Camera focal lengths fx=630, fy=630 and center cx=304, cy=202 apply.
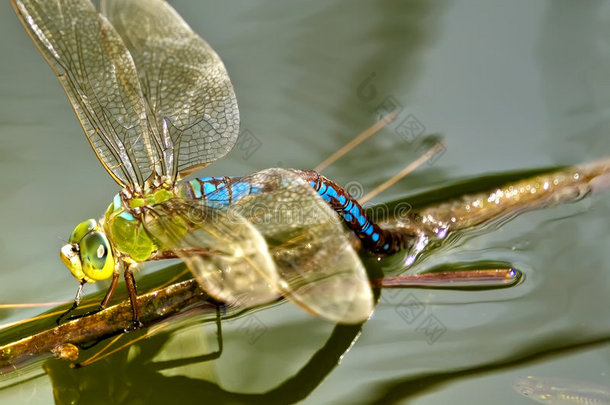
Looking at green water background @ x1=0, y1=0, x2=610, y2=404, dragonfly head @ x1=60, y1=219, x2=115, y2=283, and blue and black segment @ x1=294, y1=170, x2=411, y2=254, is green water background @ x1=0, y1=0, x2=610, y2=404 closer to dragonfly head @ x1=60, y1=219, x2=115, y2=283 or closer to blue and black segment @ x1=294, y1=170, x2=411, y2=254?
blue and black segment @ x1=294, y1=170, x2=411, y2=254

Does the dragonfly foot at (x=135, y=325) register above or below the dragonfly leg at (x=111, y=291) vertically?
below

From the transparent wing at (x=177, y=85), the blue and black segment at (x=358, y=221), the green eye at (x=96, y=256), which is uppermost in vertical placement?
the transparent wing at (x=177, y=85)

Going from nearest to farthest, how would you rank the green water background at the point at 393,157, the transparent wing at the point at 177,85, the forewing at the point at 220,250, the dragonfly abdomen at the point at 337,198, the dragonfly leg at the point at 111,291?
the forewing at the point at 220,250 < the green water background at the point at 393,157 < the dragonfly leg at the point at 111,291 < the dragonfly abdomen at the point at 337,198 < the transparent wing at the point at 177,85

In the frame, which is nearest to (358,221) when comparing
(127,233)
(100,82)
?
(127,233)

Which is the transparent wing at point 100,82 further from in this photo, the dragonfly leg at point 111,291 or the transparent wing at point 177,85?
the dragonfly leg at point 111,291

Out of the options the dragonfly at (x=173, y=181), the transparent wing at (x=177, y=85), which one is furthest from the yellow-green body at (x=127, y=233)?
the transparent wing at (x=177, y=85)

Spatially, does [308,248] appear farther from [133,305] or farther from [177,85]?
[177,85]

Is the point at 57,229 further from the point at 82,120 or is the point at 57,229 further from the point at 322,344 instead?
the point at 322,344

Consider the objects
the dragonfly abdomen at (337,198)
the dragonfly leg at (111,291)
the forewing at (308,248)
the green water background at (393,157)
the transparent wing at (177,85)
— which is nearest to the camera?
the forewing at (308,248)
